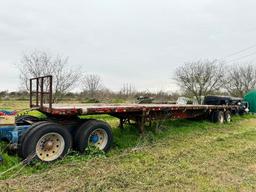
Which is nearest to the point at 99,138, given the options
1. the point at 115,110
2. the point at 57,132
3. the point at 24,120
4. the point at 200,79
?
the point at 115,110

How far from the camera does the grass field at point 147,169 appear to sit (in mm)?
4172

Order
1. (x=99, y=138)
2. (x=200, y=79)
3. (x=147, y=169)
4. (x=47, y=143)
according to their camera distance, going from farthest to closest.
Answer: (x=200, y=79) → (x=99, y=138) → (x=47, y=143) → (x=147, y=169)

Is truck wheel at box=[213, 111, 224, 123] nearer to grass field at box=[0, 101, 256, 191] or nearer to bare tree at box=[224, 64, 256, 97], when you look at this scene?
grass field at box=[0, 101, 256, 191]

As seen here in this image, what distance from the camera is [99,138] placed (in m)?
6.35

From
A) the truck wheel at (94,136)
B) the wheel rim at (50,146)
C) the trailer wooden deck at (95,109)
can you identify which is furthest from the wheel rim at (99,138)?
the wheel rim at (50,146)

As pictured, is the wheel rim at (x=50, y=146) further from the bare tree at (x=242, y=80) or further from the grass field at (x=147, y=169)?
the bare tree at (x=242, y=80)

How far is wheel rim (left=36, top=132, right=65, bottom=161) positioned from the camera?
5.29m

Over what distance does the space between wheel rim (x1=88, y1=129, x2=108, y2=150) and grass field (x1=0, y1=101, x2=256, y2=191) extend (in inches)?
11.1

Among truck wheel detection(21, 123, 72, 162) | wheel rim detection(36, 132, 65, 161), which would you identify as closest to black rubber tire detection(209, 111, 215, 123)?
truck wheel detection(21, 123, 72, 162)

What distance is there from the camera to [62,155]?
17.9 feet

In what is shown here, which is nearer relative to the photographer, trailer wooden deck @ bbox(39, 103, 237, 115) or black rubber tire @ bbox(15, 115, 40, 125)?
trailer wooden deck @ bbox(39, 103, 237, 115)

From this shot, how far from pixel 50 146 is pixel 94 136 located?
1.14 meters

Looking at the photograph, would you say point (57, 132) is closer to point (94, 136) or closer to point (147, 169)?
point (94, 136)

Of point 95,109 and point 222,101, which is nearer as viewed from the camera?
point 95,109
